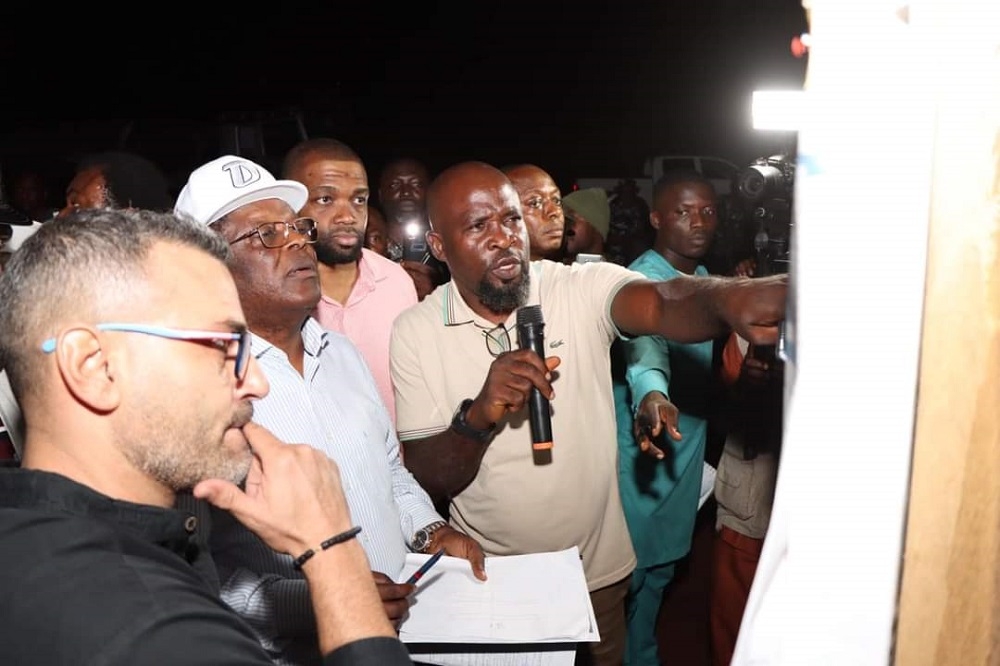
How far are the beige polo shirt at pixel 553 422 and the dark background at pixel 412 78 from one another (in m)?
9.36

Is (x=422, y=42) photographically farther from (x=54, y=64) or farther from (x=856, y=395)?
(x=856, y=395)

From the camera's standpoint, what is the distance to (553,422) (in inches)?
110

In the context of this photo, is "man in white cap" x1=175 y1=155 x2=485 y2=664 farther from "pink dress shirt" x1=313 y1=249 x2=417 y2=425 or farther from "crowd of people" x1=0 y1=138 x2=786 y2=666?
"pink dress shirt" x1=313 y1=249 x2=417 y2=425

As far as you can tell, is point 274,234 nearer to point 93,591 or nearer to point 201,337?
point 201,337

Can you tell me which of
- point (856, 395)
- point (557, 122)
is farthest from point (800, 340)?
point (557, 122)

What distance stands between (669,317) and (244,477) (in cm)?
138

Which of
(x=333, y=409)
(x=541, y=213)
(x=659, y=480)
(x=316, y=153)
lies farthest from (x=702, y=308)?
(x=541, y=213)

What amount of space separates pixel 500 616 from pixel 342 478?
594 millimetres

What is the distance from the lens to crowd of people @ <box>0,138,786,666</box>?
118cm

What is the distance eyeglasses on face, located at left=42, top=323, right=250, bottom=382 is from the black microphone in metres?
1.17

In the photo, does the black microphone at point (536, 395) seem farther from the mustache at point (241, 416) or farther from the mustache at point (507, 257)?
the mustache at point (241, 416)

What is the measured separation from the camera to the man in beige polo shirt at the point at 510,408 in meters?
2.77

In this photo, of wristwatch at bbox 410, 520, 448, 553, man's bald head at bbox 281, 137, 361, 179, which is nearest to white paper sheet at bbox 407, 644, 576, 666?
wristwatch at bbox 410, 520, 448, 553

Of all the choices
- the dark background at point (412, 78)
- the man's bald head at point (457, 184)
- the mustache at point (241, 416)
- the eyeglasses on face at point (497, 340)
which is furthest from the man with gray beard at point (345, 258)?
the dark background at point (412, 78)
